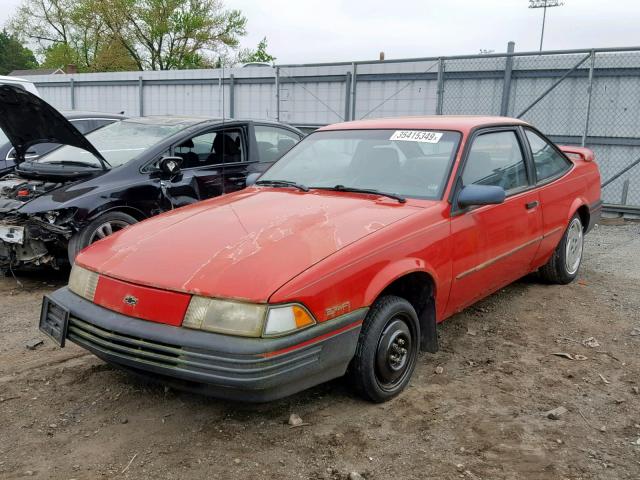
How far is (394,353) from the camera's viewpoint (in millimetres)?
3184

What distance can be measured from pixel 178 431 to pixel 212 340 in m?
0.67

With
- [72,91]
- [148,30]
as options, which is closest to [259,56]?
[148,30]

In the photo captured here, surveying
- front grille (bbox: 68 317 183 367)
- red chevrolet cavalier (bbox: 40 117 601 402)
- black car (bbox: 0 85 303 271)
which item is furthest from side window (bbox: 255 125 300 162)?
front grille (bbox: 68 317 183 367)

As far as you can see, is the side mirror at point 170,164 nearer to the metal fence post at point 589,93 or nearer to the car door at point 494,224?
the car door at point 494,224

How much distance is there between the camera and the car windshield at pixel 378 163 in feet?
12.3

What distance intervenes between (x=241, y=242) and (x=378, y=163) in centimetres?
138

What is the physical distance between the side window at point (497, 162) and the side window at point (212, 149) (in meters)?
2.97

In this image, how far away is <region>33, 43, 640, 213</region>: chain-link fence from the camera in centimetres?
905

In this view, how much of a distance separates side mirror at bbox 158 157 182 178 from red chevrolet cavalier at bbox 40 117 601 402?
1377 millimetres

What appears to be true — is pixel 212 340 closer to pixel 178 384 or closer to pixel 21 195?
pixel 178 384

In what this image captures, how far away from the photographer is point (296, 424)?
2955 millimetres

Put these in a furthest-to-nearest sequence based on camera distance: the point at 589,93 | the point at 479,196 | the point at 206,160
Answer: the point at 589,93 < the point at 206,160 < the point at 479,196

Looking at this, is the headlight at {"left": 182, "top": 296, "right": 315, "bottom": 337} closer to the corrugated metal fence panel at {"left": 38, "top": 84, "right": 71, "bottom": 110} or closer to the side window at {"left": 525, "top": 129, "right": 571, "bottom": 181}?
the side window at {"left": 525, "top": 129, "right": 571, "bottom": 181}

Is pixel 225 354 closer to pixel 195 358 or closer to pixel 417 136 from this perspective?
pixel 195 358
